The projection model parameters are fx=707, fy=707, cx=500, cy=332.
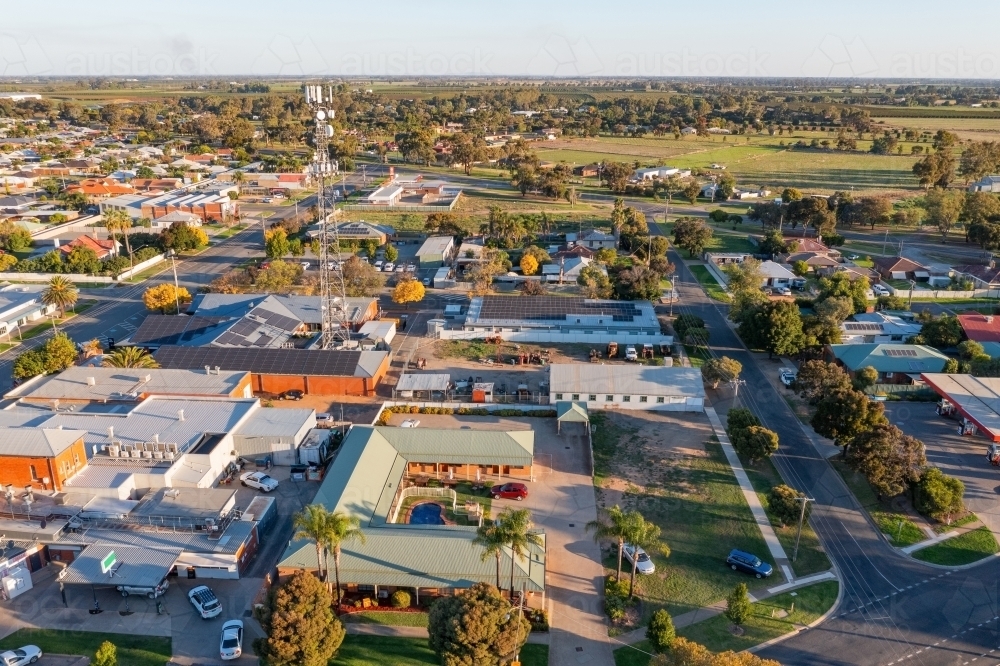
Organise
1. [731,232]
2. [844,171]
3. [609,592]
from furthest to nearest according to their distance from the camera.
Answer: [844,171] < [731,232] < [609,592]

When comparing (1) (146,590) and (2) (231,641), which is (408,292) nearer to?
(1) (146,590)

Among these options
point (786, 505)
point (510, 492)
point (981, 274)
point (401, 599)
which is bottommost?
point (401, 599)

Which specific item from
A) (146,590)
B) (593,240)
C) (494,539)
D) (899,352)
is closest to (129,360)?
(146,590)

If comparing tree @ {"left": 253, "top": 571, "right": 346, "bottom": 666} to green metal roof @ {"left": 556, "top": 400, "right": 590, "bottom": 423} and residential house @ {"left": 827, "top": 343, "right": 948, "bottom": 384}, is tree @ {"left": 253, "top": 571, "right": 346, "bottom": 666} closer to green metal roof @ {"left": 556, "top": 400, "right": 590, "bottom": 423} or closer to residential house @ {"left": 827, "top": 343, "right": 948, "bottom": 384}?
green metal roof @ {"left": 556, "top": 400, "right": 590, "bottom": 423}

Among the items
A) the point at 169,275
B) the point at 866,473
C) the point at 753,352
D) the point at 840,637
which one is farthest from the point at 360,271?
the point at 840,637

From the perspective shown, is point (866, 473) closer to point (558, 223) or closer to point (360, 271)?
point (360, 271)

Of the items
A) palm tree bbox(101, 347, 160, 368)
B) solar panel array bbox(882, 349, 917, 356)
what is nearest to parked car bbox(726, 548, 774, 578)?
solar panel array bbox(882, 349, 917, 356)
